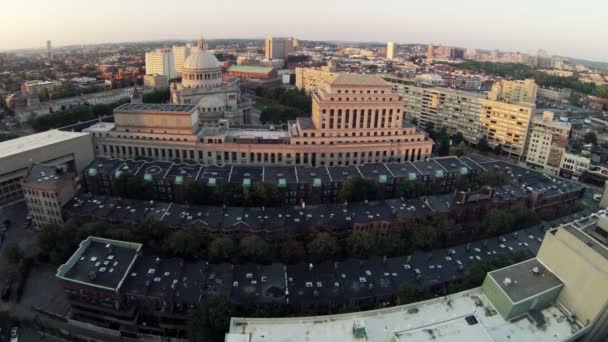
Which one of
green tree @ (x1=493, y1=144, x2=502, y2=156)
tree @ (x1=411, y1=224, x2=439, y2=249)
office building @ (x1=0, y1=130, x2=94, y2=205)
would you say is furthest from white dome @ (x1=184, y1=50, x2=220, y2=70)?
green tree @ (x1=493, y1=144, x2=502, y2=156)

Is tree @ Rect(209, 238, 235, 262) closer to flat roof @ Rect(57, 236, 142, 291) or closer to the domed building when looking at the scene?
flat roof @ Rect(57, 236, 142, 291)

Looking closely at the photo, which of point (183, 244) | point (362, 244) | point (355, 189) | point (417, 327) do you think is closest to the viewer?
point (417, 327)

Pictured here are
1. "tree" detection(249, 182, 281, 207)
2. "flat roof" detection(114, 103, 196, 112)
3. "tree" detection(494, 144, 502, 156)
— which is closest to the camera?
"tree" detection(249, 182, 281, 207)

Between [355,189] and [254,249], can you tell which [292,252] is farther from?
[355,189]

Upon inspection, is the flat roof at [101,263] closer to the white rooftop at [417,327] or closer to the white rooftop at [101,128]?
the white rooftop at [417,327]

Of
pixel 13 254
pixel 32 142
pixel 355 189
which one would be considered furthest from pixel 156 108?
pixel 355 189
